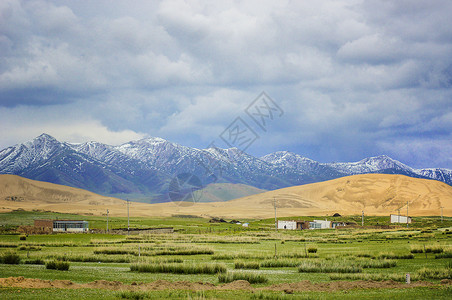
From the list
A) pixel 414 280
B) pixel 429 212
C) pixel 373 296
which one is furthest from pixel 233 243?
pixel 429 212

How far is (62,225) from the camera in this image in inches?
4289

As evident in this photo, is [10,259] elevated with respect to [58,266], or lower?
elevated

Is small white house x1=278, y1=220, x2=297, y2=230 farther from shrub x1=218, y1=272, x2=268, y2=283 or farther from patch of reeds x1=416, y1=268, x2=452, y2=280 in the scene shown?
shrub x1=218, y1=272, x2=268, y2=283

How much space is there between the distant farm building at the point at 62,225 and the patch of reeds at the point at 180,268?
74934 mm

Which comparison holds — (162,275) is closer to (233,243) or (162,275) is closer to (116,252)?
(116,252)

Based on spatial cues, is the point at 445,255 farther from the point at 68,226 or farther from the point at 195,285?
the point at 68,226

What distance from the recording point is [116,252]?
4878 centimetres

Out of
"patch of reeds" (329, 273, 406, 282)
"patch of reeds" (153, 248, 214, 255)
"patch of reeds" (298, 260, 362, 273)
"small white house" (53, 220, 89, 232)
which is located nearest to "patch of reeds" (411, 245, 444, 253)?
"patch of reeds" (298, 260, 362, 273)

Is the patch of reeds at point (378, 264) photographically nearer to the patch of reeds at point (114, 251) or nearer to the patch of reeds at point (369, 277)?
the patch of reeds at point (369, 277)

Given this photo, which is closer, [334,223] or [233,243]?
[233,243]

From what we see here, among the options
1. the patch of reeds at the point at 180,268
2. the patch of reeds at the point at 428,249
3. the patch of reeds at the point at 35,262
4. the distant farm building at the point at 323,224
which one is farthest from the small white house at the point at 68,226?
the patch of reeds at the point at 428,249

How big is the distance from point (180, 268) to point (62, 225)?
83.4m

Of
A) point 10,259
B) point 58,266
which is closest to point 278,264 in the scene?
point 58,266

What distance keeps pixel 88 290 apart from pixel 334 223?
11506cm
